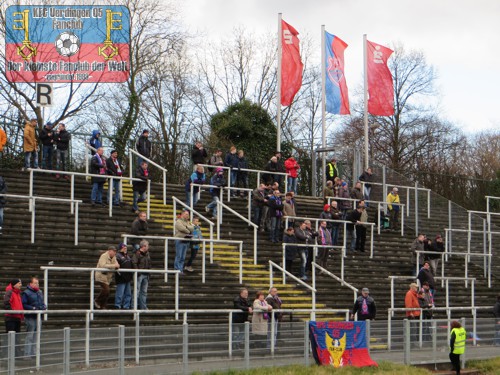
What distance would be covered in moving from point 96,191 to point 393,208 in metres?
12.8

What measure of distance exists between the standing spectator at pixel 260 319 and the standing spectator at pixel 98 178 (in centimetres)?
646

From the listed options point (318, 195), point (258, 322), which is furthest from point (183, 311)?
point (318, 195)

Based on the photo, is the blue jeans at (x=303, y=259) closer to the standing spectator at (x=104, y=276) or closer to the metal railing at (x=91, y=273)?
the metal railing at (x=91, y=273)

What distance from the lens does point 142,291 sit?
81.1ft

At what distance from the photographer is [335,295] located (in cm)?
3016

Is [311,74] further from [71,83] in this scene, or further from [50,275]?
[50,275]

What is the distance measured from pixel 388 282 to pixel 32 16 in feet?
51.7

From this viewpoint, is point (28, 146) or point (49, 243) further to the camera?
point (28, 146)

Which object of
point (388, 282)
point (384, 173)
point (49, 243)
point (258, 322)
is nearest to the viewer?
point (258, 322)

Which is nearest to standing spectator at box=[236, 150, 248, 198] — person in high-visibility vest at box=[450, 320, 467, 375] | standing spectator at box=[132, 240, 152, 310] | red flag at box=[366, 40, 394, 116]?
red flag at box=[366, 40, 394, 116]

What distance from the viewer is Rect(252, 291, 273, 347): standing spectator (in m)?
22.8

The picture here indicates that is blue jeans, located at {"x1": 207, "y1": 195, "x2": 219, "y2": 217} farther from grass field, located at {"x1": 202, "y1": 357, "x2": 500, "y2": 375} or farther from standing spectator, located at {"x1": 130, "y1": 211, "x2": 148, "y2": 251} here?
grass field, located at {"x1": 202, "y1": 357, "x2": 500, "y2": 375}

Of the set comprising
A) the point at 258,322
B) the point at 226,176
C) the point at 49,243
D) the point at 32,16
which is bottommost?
the point at 258,322

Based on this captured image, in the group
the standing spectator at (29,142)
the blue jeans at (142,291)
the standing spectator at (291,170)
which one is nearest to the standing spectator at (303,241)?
the standing spectator at (291,170)
